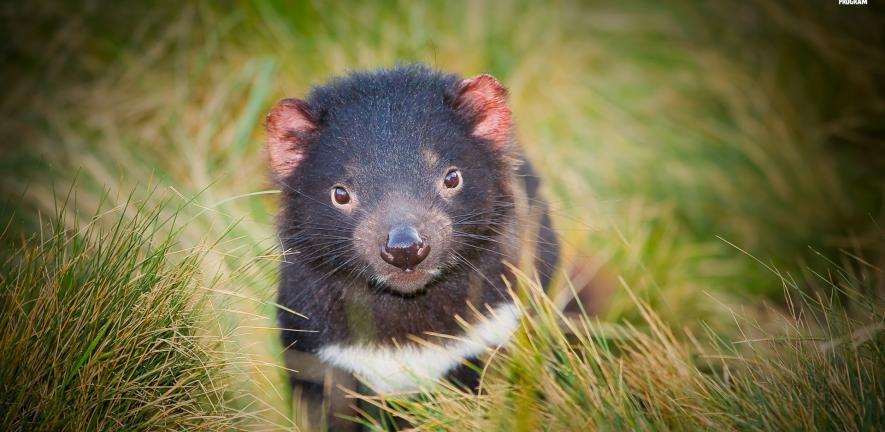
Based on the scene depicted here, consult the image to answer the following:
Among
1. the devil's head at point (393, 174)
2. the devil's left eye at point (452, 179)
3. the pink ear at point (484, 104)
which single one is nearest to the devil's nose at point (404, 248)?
the devil's head at point (393, 174)

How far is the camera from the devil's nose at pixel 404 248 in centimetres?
279

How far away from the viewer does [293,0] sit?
19.2 feet

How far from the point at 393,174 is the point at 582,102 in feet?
11.0

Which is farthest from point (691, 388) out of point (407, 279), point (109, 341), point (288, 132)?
point (109, 341)

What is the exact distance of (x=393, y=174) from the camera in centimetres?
298

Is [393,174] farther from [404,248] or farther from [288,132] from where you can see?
[288,132]

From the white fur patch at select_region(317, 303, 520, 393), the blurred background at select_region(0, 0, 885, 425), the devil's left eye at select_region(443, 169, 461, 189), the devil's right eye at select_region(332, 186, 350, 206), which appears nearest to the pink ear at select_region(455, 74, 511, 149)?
the devil's left eye at select_region(443, 169, 461, 189)

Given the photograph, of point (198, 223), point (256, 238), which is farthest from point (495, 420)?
point (198, 223)

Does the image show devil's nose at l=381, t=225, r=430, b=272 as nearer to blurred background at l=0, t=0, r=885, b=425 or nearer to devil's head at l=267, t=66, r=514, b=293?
devil's head at l=267, t=66, r=514, b=293

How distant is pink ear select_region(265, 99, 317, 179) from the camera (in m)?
3.12

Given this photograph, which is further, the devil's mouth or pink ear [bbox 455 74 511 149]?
pink ear [bbox 455 74 511 149]

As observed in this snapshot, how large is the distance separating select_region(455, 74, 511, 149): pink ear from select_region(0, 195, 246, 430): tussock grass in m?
1.16

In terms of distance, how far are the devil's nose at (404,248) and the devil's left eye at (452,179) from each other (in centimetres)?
30

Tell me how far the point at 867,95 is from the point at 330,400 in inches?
182
